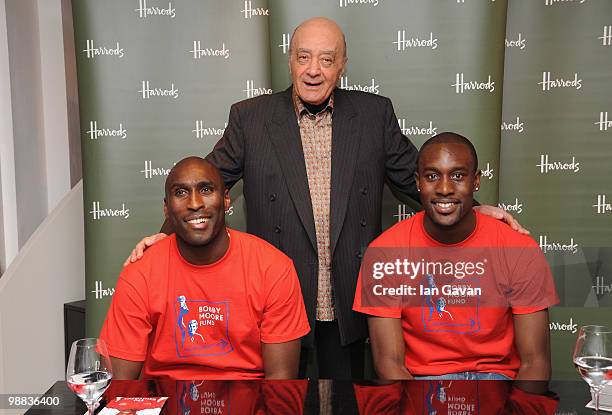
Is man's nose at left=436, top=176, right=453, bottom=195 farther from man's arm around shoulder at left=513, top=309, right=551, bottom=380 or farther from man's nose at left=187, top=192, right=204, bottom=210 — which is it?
man's nose at left=187, top=192, right=204, bottom=210

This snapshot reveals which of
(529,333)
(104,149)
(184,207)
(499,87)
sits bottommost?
(529,333)

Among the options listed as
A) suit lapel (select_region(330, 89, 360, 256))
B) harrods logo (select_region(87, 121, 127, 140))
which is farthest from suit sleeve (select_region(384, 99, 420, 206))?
harrods logo (select_region(87, 121, 127, 140))

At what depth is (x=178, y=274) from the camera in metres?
1.93

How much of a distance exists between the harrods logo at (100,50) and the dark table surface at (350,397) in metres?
1.74

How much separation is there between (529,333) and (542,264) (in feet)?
0.75

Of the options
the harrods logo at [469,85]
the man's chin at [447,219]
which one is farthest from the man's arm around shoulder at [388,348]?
the harrods logo at [469,85]

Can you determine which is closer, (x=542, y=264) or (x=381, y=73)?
(x=542, y=264)

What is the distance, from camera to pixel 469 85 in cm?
278

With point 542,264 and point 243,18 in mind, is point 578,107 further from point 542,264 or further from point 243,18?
point 243,18

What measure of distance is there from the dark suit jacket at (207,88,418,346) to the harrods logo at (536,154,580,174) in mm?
736

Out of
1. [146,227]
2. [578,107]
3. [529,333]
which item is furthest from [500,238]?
[146,227]

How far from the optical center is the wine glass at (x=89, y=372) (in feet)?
4.26

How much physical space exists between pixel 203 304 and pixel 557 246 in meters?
1.75

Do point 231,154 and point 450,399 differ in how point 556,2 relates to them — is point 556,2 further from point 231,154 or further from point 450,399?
point 450,399
